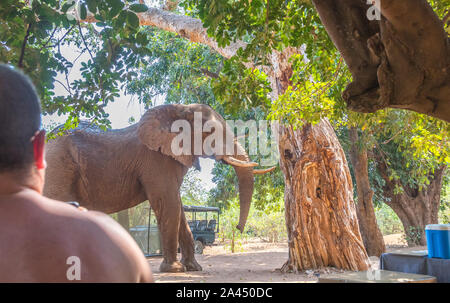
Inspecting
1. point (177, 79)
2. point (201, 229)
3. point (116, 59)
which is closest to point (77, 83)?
point (116, 59)

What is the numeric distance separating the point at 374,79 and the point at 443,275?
1.61 metres

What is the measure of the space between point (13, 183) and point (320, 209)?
8.19 metres

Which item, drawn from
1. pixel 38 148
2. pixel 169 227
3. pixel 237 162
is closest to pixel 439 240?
pixel 38 148

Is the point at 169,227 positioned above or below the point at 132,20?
below

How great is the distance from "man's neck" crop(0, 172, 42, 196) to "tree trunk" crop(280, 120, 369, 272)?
8053mm

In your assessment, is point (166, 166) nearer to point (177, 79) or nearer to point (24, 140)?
point (177, 79)

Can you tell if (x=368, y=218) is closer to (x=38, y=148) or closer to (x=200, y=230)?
(x=200, y=230)

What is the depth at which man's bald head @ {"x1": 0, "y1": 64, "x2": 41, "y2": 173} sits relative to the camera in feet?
3.27

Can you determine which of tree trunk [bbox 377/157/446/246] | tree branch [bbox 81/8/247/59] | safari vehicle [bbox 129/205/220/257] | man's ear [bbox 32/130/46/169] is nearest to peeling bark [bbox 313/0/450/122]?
man's ear [bbox 32/130/46/169]

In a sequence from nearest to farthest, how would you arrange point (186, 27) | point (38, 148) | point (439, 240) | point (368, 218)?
1. point (38, 148)
2. point (439, 240)
3. point (186, 27)
4. point (368, 218)

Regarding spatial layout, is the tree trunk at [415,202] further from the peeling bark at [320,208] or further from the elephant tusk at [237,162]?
the elephant tusk at [237,162]

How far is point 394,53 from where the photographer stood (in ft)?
9.43

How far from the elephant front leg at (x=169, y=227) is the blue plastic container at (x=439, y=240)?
573 cm

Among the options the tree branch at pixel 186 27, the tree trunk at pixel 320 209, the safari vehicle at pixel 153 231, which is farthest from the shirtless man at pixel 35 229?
the safari vehicle at pixel 153 231
